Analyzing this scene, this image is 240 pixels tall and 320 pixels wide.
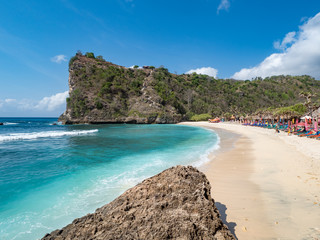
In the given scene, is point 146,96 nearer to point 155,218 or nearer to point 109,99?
point 109,99

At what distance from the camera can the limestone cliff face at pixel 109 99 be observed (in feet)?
199


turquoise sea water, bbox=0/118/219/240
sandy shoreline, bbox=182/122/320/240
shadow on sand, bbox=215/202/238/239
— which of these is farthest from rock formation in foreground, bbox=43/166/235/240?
turquoise sea water, bbox=0/118/219/240

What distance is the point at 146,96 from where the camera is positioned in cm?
6750

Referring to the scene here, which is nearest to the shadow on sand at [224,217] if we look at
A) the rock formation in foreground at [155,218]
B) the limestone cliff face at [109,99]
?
the rock formation in foreground at [155,218]

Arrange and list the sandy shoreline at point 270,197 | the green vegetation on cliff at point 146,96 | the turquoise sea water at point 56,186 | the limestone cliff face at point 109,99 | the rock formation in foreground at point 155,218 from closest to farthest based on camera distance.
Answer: the rock formation in foreground at point 155,218
the sandy shoreline at point 270,197
the turquoise sea water at point 56,186
the limestone cliff face at point 109,99
the green vegetation on cliff at point 146,96

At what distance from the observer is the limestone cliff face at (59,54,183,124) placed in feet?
199

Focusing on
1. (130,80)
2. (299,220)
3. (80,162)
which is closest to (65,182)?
(80,162)

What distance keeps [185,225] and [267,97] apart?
366 feet

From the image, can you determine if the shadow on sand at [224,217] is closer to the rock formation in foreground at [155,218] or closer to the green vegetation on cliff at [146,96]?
the rock formation in foreground at [155,218]

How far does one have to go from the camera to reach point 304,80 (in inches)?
4537

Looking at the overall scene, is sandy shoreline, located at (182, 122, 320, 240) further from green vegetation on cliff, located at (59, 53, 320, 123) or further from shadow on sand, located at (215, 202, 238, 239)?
green vegetation on cliff, located at (59, 53, 320, 123)

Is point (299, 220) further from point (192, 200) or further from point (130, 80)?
point (130, 80)

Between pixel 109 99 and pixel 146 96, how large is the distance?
48.7ft

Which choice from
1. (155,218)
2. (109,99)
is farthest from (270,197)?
(109,99)
